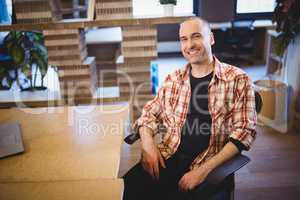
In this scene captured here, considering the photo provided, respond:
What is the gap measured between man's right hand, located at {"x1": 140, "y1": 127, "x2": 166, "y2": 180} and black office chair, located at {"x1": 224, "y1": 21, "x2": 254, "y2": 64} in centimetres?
431

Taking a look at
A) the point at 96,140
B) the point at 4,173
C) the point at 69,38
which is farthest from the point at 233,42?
the point at 4,173

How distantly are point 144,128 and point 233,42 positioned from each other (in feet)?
14.1

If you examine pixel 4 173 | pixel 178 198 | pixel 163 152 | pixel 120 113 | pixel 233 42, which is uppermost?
pixel 233 42

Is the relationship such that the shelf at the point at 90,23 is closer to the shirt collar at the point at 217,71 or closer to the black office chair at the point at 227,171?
the shirt collar at the point at 217,71

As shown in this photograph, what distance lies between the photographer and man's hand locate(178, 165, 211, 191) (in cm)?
138

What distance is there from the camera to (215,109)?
1583 millimetres

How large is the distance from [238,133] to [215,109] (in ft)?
0.60

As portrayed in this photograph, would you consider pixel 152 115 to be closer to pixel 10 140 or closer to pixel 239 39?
pixel 10 140

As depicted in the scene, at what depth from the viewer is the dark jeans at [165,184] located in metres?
1.40

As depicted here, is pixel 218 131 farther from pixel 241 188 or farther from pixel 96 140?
pixel 241 188

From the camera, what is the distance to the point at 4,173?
116 centimetres

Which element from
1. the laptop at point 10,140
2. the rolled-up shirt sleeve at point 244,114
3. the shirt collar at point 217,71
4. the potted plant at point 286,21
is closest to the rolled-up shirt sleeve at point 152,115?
the shirt collar at point 217,71

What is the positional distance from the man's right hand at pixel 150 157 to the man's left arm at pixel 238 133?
0.52 feet

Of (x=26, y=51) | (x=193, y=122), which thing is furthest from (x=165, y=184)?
(x=26, y=51)
